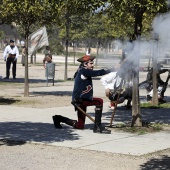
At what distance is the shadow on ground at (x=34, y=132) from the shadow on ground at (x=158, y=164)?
2279 mm

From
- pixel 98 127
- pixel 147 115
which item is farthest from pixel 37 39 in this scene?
pixel 98 127

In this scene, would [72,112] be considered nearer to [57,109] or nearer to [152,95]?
[57,109]

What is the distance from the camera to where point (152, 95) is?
19531 mm

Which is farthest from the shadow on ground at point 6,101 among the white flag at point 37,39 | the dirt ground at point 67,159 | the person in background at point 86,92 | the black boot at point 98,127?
the dirt ground at point 67,159

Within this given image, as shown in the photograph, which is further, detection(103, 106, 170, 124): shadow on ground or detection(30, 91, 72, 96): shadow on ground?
detection(30, 91, 72, 96): shadow on ground

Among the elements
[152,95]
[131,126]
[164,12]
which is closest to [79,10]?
[164,12]

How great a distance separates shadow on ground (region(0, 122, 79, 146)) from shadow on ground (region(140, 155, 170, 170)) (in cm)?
228

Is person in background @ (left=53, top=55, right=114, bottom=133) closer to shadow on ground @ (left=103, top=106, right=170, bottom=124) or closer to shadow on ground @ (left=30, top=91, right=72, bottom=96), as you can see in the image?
shadow on ground @ (left=103, top=106, right=170, bottom=124)

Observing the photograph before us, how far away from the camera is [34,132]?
487 inches

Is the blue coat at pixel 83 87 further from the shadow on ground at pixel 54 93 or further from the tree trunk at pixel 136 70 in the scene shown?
the shadow on ground at pixel 54 93

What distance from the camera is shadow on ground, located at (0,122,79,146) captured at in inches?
452

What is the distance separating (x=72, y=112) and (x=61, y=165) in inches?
289

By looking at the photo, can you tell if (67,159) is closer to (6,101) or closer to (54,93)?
(6,101)

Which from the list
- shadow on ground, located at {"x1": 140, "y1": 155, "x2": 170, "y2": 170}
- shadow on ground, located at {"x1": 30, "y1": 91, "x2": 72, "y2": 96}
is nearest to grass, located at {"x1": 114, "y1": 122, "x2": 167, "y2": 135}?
shadow on ground, located at {"x1": 140, "y1": 155, "x2": 170, "y2": 170}
